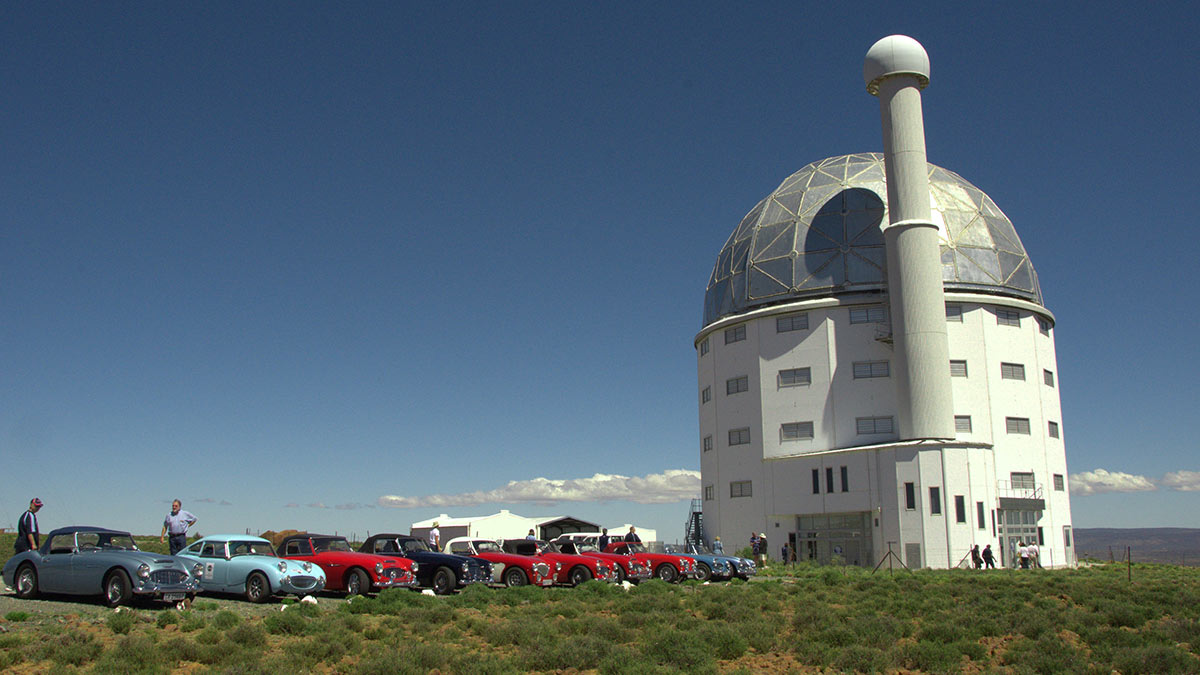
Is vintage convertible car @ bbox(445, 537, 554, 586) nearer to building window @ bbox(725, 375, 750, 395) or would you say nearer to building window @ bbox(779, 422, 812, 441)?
building window @ bbox(779, 422, 812, 441)

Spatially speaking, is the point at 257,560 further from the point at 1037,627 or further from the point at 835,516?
the point at 835,516

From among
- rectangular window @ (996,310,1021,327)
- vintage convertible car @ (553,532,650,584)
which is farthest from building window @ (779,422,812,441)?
vintage convertible car @ (553,532,650,584)

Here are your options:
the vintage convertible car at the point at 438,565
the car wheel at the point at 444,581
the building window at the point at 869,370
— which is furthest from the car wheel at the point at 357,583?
the building window at the point at 869,370

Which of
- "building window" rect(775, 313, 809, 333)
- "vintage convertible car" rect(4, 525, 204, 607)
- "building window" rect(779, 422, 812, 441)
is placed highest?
"building window" rect(775, 313, 809, 333)

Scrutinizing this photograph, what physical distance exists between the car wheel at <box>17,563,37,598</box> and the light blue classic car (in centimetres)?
252

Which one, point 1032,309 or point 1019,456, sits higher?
point 1032,309

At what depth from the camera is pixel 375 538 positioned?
2205cm

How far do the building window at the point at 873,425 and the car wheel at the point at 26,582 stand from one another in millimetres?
32595

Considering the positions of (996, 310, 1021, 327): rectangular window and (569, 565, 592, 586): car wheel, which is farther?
(996, 310, 1021, 327): rectangular window

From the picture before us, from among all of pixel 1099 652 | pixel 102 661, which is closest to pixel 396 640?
pixel 102 661

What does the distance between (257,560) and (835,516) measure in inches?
1096

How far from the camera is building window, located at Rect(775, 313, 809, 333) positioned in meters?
43.8

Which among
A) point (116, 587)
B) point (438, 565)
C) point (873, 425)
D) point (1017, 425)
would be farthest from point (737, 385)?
point (116, 587)

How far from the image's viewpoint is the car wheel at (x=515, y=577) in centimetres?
2320
